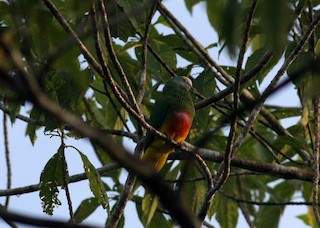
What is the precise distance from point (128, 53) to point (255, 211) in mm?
2709


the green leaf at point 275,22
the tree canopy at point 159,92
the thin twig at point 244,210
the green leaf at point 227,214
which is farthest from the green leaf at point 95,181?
the green leaf at point 275,22

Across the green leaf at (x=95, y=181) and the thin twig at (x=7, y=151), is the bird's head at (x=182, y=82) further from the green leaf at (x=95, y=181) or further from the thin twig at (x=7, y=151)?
the green leaf at (x=95, y=181)

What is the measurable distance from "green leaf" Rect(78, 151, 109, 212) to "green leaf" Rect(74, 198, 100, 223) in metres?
1.48

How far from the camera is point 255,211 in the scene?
7.33 m

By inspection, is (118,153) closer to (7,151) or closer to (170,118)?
(7,151)

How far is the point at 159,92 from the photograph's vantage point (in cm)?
570

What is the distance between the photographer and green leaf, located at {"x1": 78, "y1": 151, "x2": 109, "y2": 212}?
3.75 meters

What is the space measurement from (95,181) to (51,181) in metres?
0.27

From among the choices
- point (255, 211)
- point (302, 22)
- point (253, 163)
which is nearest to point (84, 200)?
point (253, 163)

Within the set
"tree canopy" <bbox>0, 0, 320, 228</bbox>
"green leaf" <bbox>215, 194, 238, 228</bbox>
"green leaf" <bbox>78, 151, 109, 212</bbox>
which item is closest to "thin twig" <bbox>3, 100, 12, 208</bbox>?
"tree canopy" <bbox>0, 0, 320, 228</bbox>

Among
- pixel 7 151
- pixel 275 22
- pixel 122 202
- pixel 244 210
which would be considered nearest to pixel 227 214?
pixel 244 210

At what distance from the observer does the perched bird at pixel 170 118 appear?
15.8 ft

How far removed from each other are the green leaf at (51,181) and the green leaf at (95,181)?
14 centimetres

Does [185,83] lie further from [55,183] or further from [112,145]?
[112,145]
